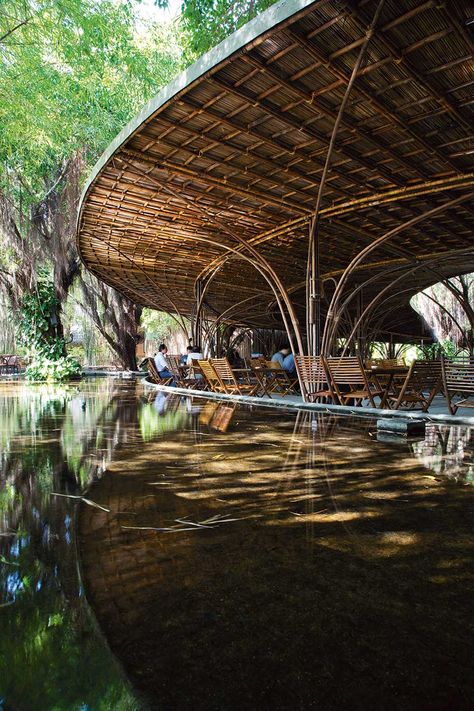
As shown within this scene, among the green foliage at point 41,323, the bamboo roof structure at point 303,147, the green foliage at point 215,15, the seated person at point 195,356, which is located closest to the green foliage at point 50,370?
the green foliage at point 41,323

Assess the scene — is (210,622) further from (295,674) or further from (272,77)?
(272,77)

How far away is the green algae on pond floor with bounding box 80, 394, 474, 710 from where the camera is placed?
116cm

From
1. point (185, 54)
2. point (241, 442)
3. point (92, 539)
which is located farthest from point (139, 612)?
point (185, 54)

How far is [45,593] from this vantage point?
1.59 meters

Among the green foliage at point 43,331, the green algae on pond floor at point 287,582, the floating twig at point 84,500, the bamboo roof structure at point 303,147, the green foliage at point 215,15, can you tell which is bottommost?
the green algae on pond floor at point 287,582

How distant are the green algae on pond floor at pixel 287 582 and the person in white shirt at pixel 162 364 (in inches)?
401

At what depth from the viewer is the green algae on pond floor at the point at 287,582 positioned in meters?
1.16

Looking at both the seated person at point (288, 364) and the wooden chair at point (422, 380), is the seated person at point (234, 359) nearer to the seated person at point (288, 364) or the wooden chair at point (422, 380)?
the seated person at point (288, 364)

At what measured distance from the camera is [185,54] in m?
12.8

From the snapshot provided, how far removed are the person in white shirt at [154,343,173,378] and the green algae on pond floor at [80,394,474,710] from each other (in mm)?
10178

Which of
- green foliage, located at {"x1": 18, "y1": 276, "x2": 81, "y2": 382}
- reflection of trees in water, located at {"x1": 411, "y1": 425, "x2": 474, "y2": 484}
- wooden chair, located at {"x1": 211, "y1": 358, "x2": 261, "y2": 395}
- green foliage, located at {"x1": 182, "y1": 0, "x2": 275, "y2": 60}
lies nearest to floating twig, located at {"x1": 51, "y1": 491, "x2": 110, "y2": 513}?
reflection of trees in water, located at {"x1": 411, "y1": 425, "x2": 474, "y2": 484}

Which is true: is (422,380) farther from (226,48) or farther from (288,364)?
(226,48)

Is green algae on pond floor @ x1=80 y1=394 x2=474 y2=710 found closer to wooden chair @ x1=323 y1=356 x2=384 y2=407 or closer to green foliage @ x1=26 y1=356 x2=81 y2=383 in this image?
wooden chair @ x1=323 y1=356 x2=384 y2=407

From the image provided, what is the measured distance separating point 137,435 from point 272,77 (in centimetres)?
382
